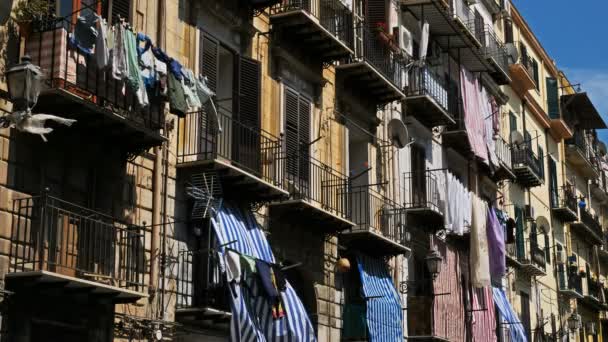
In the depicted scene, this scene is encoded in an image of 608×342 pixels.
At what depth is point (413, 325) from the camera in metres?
26.2

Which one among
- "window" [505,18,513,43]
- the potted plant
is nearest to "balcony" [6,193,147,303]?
the potted plant

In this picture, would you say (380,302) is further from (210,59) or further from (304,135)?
(210,59)

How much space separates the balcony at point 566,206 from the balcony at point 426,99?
14.0 m

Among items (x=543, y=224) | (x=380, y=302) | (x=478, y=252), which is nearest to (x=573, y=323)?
(x=543, y=224)

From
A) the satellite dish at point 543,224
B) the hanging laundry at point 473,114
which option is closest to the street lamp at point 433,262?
the hanging laundry at point 473,114

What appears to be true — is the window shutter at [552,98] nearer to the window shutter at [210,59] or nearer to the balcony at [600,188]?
the balcony at [600,188]

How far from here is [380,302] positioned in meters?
23.1

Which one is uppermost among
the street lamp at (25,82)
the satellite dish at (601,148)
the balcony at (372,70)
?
the satellite dish at (601,148)

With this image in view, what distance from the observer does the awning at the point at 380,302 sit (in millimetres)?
22766

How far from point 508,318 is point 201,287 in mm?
16535

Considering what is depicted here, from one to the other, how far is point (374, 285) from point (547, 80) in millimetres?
24576

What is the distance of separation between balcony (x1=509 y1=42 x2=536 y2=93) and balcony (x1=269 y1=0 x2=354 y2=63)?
15847mm

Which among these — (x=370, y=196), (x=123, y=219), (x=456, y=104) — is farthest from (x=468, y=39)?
(x=123, y=219)

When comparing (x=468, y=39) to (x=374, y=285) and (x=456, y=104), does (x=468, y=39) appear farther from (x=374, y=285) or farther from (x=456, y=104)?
(x=374, y=285)
